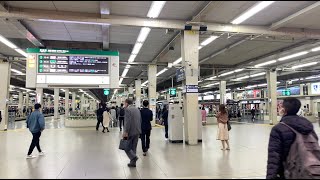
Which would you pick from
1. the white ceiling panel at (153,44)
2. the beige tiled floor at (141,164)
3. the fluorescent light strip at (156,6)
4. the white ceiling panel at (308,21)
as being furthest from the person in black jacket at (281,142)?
the white ceiling panel at (153,44)

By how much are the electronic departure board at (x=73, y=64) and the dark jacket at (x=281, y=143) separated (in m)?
7.54

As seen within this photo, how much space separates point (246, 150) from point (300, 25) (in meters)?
5.26

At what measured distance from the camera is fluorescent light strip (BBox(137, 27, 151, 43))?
11.2 meters

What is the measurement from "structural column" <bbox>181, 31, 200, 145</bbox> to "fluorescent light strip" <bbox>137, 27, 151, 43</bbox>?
1.59m

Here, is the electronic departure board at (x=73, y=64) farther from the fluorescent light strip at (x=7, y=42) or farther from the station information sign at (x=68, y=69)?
the fluorescent light strip at (x=7, y=42)

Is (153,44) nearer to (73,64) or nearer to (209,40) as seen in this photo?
(209,40)

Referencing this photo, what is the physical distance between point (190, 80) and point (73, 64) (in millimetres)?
4128

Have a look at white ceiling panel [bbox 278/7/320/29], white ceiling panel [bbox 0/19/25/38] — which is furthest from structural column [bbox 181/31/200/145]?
white ceiling panel [bbox 0/19/25/38]

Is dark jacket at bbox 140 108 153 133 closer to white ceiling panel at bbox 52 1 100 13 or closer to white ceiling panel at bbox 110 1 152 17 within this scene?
white ceiling panel at bbox 110 1 152 17

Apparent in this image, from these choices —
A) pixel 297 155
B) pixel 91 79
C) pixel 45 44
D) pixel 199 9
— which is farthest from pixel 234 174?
pixel 45 44

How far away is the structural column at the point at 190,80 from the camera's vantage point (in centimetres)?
1034

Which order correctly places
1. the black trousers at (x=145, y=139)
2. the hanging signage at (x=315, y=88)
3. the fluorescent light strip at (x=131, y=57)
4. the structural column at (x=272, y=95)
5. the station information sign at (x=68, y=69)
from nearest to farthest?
the black trousers at (x=145, y=139)
the station information sign at (x=68, y=69)
the fluorescent light strip at (x=131, y=57)
the structural column at (x=272, y=95)
the hanging signage at (x=315, y=88)

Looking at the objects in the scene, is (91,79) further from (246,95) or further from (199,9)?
(246,95)

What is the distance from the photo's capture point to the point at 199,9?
8.87 metres
